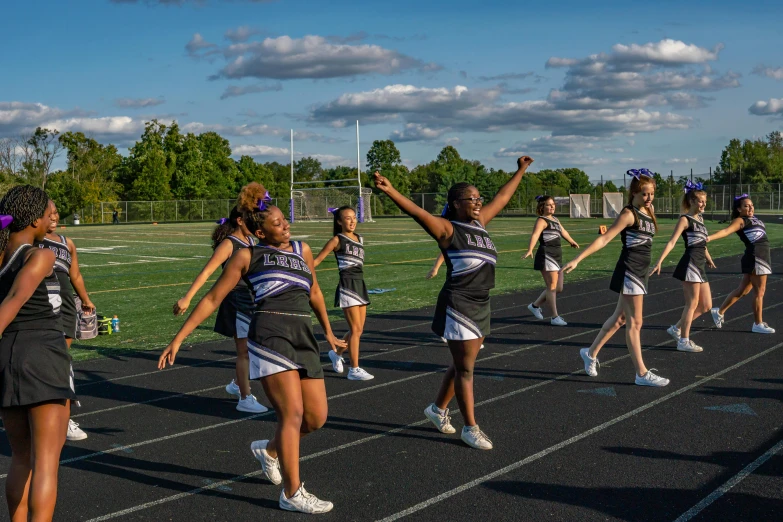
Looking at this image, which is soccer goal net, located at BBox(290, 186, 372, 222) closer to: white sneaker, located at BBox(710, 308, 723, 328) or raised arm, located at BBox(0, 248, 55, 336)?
white sneaker, located at BBox(710, 308, 723, 328)

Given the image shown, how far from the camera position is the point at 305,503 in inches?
182

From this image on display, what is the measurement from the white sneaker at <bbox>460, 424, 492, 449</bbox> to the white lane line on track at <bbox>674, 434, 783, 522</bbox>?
155 cm

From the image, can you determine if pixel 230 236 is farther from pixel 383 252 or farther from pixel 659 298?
pixel 383 252

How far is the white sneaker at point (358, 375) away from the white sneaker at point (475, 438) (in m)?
2.45

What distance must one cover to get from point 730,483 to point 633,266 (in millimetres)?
3094

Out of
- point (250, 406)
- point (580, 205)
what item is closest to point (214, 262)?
point (250, 406)

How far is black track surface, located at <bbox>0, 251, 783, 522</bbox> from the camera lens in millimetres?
4781

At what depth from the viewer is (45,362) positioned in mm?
3930

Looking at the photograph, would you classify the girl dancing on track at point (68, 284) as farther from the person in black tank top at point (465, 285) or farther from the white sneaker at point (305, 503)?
the person in black tank top at point (465, 285)

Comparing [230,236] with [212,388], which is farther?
[212,388]

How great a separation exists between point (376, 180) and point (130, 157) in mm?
85067

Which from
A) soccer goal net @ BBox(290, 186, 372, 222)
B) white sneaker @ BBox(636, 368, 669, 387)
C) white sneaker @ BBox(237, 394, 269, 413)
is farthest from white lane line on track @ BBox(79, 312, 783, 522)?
soccer goal net @ BBox(290, 186, 372, 222)

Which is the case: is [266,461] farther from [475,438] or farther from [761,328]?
[761,328]

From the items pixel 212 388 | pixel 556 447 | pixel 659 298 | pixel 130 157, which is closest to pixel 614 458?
pixel 556 447
